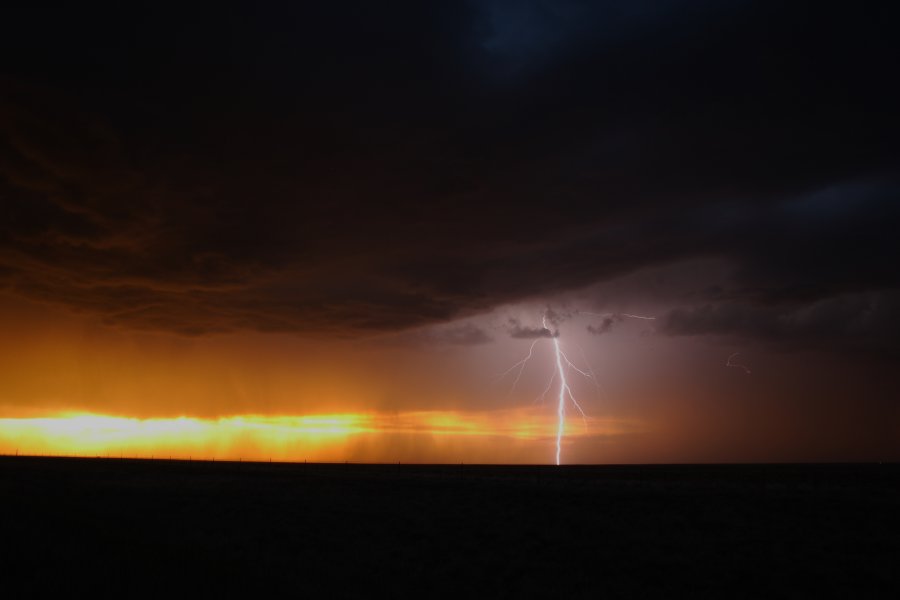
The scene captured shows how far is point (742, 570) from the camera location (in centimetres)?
2102

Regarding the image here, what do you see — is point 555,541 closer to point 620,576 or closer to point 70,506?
point 620,576

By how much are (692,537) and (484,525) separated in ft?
30.1

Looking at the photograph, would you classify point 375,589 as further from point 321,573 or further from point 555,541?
point 555,541

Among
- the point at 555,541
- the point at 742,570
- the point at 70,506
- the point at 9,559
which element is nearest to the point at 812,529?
the point at 742,570

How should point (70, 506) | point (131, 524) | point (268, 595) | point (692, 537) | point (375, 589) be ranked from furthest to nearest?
point (70, 506), point (131, 524), point (692, 537), point (375, 589), point (268, 595)

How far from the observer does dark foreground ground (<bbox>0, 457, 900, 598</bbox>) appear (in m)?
18.5

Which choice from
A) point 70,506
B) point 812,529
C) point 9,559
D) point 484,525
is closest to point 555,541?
point 484,525

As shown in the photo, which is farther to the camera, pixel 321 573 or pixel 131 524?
pixel 131 524

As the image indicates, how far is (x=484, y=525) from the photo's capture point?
95.7ft

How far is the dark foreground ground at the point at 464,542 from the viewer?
730 inches

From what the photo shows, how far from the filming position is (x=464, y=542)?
2619cm

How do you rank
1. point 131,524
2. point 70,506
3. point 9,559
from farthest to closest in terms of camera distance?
point 70,506 → point 131,524 → point 9,559

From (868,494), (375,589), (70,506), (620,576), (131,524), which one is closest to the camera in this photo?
(375,589)

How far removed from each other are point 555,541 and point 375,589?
9.57m
